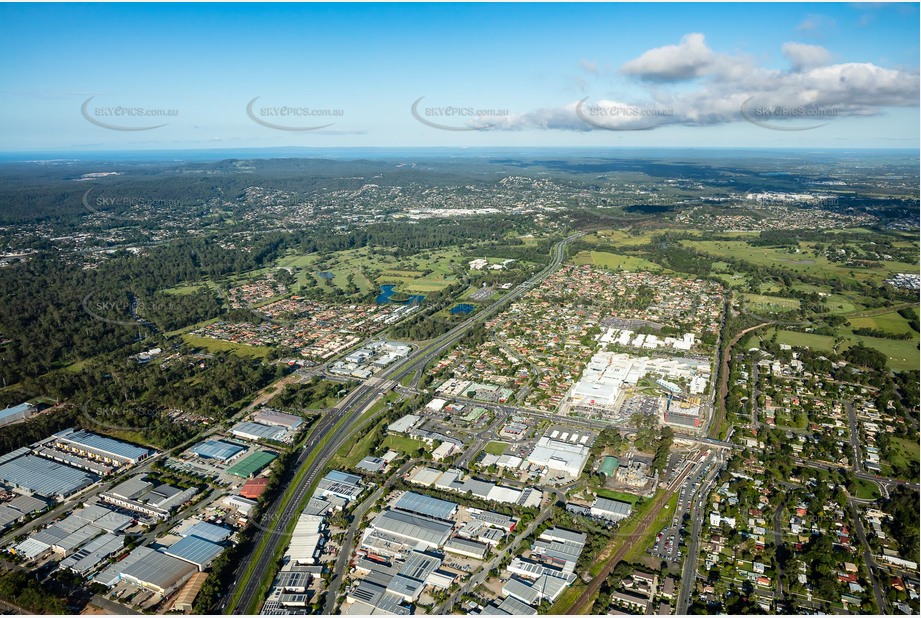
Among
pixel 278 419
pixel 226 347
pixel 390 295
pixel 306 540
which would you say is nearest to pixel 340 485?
pixel 306 540

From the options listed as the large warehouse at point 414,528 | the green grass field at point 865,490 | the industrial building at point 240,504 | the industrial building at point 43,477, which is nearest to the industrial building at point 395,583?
the large warehouse at point 414,528

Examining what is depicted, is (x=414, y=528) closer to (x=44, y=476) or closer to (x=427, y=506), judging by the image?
(x=427, y=506)

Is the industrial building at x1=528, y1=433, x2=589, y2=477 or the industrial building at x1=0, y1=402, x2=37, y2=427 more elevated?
the industrial building at x1=0, y1=402, x2=37, y2=427

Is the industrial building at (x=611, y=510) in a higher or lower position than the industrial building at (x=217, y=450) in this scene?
lower

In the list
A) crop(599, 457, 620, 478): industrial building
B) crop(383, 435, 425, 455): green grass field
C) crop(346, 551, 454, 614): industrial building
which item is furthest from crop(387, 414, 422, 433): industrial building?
A: crop(599, 457, 620, 478): industrial building

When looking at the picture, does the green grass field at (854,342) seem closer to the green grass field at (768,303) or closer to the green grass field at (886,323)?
the green grass field at (886,323)

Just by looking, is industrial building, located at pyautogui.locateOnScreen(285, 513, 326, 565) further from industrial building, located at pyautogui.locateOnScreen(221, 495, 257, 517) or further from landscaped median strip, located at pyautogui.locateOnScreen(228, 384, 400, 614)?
industrial building, located at pyautogui.locateOnScreen(221, 495, 257, 517)
